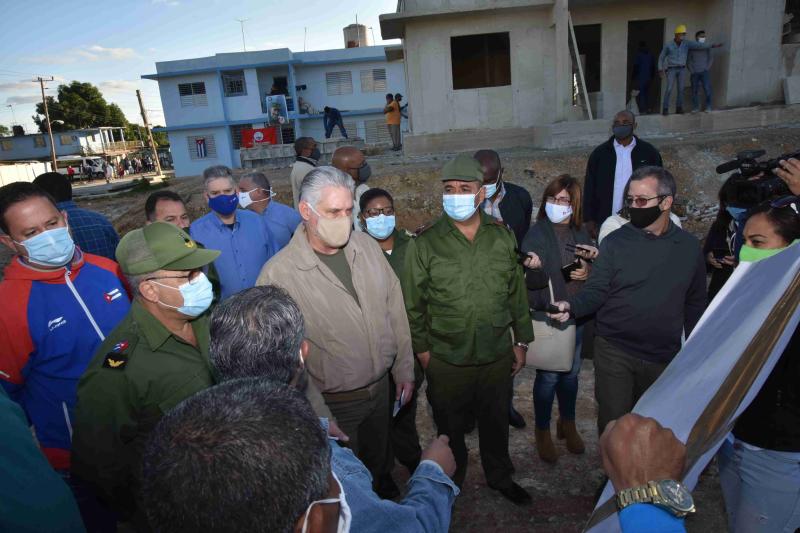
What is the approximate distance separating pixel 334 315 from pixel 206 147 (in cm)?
3122

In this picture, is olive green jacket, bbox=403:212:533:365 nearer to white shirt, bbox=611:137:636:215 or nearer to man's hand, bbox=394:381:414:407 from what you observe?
man's hand, bbox=394:381:414:407

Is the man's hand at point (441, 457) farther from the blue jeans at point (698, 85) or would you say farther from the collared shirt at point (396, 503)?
the blue jeans at point (698, 85)

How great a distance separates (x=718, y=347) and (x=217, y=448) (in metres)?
1.64

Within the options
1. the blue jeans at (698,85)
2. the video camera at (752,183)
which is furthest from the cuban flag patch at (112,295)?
the blue jeans at (698,85)

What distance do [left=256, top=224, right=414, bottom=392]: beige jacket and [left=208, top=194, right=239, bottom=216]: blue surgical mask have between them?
1.44 m

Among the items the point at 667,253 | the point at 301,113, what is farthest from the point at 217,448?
the point at 301,113

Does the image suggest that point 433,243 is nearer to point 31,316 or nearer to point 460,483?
point 460,483

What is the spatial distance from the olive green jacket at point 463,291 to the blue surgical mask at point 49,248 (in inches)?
75.6

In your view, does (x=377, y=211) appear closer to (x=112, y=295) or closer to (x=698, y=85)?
(x=112, y=295)

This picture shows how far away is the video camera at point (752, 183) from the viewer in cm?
283

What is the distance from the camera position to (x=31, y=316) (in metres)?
2.32

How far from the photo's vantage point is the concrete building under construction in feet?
38.0

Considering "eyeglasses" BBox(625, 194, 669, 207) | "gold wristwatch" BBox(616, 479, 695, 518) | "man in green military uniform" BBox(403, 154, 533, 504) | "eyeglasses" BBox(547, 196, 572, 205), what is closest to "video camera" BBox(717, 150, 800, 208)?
"eyeglasses" BBox(625, 194, 669, 207)

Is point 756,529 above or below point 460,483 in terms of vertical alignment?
above
